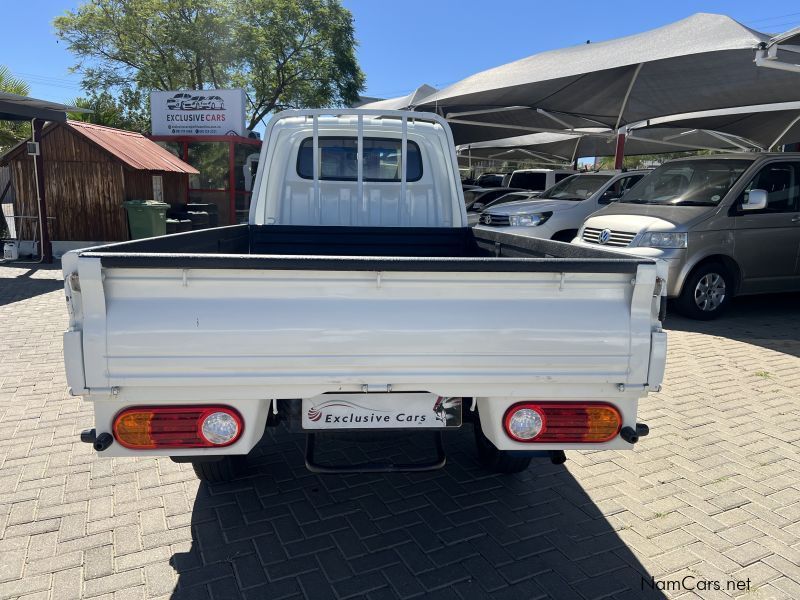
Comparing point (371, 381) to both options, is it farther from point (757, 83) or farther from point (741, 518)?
point (757, 83)

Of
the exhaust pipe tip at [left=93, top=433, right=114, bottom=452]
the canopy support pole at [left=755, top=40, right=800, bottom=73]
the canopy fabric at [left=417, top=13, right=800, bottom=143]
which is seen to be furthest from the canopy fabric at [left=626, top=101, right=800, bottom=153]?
the exhaust pipe tip at [left=93, top=433, right=114, bottom=452]

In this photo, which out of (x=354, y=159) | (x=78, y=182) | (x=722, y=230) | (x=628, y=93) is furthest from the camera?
(x=78, y=182)

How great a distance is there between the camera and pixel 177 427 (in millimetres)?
2277

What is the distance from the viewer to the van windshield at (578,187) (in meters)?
10.8

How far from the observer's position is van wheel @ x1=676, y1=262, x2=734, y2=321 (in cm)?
735

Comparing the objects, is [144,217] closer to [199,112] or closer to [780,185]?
[199,112]

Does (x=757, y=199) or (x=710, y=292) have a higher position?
(x=757, y=199)

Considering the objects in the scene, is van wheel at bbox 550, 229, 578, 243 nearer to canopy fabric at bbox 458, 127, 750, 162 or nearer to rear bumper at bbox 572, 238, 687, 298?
rear bumper at bbox 572, 238, 687, 298

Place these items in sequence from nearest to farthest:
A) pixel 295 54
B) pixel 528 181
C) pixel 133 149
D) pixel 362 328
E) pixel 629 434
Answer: pixel 362 328 < pixel 629 434 < pixel 133 149 < pixel 528 181 < pixel 295 54

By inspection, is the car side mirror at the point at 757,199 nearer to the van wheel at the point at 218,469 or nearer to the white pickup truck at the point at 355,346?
the white pickup truck at the point at 355,346

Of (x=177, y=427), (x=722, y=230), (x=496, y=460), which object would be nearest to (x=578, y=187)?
(x=722, y=230)

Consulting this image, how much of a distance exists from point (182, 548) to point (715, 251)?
6.96 m

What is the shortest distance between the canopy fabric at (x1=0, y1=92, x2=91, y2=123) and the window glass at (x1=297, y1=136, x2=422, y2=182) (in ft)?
23.8

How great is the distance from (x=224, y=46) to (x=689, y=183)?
73.2 ft
